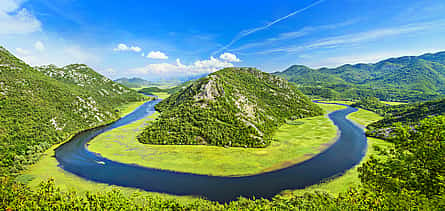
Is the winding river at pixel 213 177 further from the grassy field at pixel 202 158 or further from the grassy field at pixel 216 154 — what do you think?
the grassy field at pixel 216 154

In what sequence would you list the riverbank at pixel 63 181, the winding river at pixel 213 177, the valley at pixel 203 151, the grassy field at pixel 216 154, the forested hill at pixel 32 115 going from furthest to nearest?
the forested hill at pixel 32 115 < the grassy field at pixel 216 154 < the winding river at pixel 213 177 < the riverbank at pixel 63 181 < the valley at pixel 203 151

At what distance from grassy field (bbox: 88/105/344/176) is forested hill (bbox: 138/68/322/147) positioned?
5.82m

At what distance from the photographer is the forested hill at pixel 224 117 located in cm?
9612

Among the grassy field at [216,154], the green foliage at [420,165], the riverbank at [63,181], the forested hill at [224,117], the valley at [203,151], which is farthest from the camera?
the forested hill at [224,117]

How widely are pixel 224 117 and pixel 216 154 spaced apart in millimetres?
33836

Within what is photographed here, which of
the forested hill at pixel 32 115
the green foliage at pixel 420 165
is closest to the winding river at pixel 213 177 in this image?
the forested hill at pixel 32 115

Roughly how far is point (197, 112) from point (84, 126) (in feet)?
282

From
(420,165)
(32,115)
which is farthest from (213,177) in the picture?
(32,115)

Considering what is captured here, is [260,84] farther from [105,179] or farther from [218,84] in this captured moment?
[105,179]

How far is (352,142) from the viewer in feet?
319

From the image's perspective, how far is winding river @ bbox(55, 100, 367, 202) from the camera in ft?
182

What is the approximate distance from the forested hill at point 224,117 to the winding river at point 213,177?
25967 mm

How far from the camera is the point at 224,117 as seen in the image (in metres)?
111

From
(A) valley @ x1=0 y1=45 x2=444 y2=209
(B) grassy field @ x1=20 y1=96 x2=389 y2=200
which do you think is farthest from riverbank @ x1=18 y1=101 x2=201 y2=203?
(A) valley @ x1=0 y1=45 x2=444 y2=209
